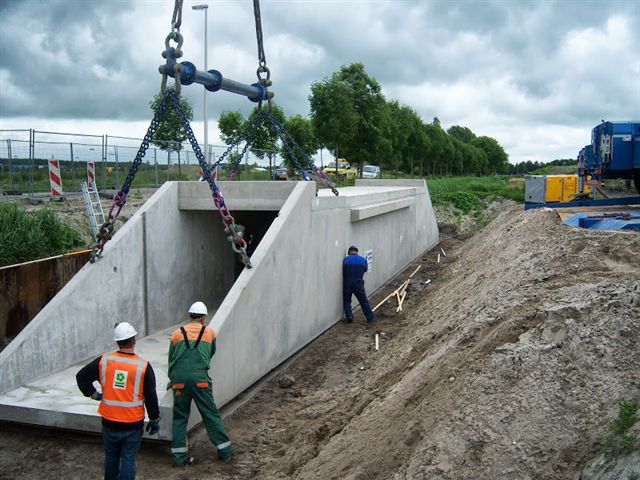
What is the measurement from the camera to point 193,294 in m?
12.5

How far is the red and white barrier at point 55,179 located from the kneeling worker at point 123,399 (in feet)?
37.1

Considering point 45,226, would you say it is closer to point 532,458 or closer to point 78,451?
point 78,451

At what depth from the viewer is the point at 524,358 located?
20.3ft

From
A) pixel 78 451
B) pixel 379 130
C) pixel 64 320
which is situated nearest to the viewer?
pixel 78 451

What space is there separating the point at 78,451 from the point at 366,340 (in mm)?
6215

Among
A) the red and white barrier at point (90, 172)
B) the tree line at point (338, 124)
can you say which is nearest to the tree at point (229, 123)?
the tree line at point (338, 124)

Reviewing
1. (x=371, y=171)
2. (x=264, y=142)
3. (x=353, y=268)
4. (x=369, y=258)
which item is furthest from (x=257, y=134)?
(x=371, y=171)

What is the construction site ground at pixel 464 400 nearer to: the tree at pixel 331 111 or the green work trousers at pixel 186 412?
the green work trousers at pixel 186 412

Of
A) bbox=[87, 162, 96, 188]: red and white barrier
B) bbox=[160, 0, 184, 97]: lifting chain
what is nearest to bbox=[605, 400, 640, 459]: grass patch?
bbox=[160, 0, 184, 97]: lifting chain

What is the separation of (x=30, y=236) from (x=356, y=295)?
658 cm

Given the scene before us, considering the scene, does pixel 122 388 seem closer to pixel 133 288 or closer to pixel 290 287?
pixel 290 287

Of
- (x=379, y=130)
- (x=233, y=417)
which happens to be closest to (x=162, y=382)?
(x=233, y=417)

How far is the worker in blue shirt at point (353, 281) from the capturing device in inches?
514

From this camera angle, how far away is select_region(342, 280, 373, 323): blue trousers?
515 inches
